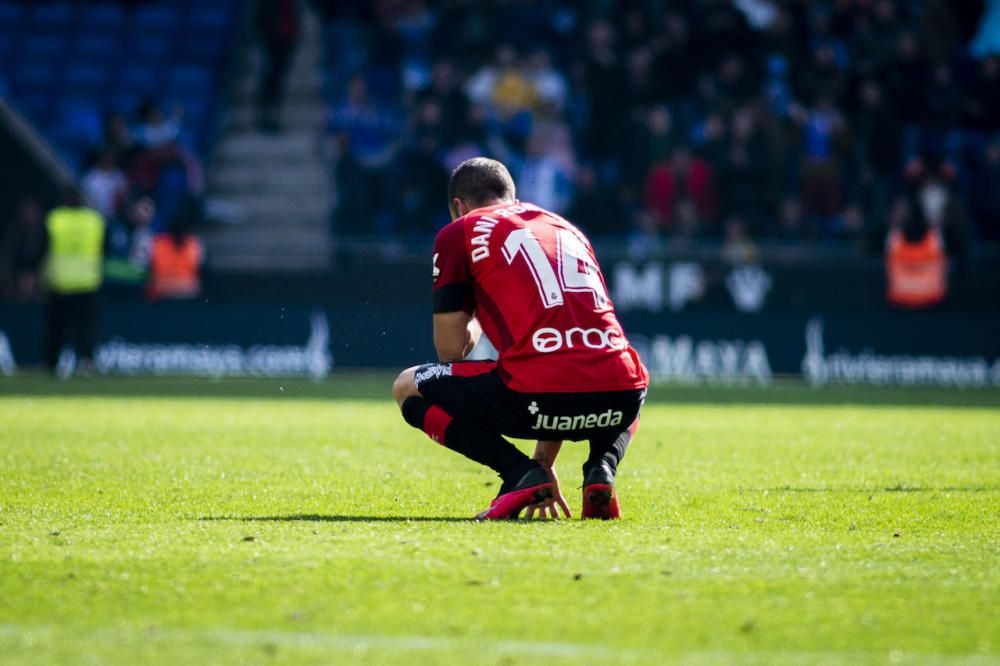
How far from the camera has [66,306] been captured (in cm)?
2027

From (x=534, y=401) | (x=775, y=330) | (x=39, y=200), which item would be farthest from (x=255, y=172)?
(x=534, y=401)

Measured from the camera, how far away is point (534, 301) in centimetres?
690

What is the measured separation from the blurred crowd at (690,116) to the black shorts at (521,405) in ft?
47.6

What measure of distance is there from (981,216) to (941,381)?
2.95 m

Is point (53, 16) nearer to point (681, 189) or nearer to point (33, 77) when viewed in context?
point (33, 77)

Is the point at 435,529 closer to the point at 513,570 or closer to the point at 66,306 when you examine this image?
the point at 513,570

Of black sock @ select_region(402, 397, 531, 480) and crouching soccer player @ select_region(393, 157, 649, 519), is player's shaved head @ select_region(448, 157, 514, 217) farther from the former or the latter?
black sock @ select_region(402, 397, 531, 480)

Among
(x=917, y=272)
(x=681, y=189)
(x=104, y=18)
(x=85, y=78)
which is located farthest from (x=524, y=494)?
(x=104, y=18)

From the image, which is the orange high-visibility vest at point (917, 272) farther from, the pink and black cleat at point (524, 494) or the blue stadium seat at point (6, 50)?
the blue stadium seat at point (6, 50)

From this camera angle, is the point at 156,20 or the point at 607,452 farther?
the point at 156,20

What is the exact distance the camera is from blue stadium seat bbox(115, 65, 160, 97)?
2588 centimetres

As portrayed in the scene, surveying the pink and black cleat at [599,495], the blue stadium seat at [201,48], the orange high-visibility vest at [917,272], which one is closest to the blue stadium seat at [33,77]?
the blue stadium seat at [201,48]

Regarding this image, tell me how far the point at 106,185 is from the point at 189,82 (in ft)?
10.8

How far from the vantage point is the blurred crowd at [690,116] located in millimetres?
22266
